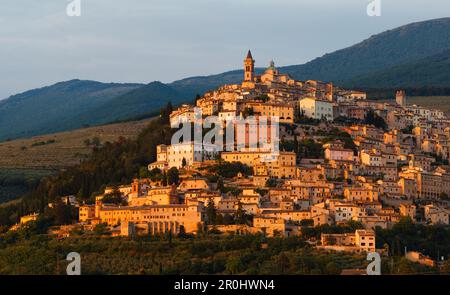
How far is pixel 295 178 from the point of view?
2189 inches

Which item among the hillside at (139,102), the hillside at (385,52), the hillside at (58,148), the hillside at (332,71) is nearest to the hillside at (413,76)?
the hillside at (332,71)

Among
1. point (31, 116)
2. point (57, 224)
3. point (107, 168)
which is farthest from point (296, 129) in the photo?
point (31, 116)

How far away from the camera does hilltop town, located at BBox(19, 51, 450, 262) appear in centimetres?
4894

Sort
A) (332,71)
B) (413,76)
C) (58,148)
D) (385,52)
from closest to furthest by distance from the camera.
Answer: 1. (58,148)
2. (413,76)
3. (332,71)
4. (385,52)

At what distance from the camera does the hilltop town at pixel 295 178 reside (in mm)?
48938

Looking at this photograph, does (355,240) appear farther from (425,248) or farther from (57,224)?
(57,224)

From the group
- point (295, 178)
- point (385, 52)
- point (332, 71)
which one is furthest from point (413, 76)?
point (295, 178)

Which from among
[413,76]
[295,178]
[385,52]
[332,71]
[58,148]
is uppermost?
[385,52]

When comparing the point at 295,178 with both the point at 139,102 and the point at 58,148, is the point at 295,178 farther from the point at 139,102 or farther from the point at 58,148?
the point at 139,102

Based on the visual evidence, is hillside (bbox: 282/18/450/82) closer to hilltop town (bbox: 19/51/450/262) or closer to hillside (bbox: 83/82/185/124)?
hillside (bbox: 83/82/185/124)

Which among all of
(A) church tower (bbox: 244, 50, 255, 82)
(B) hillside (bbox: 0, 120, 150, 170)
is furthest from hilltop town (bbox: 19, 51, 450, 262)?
(B) hillside (bbox: 0, 120, 150, 170)

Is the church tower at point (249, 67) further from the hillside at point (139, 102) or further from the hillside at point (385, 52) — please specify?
the hillside at point (385, 52)
